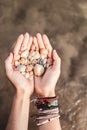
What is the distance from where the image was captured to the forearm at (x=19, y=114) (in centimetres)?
120

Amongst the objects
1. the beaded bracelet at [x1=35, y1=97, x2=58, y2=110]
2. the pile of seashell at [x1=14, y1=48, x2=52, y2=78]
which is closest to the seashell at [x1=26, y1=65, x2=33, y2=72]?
the pile of seashell at [x1=14, y1=48, x2=52, y2=78]

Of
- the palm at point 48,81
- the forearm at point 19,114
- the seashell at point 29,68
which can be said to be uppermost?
the seashell at point 29,68

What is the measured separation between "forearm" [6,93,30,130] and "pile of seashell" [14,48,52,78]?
8 centimetres

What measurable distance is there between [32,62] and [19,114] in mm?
209

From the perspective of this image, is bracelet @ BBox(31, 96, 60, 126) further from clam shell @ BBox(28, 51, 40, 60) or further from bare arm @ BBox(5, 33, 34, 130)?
clam shell @ BBox(28, 51, 40, 60)

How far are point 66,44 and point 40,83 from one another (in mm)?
332

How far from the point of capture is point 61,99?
143 cm

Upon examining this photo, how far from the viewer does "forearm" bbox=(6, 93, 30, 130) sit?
1.20m

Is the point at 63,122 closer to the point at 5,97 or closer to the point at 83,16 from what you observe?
the point at 5,97

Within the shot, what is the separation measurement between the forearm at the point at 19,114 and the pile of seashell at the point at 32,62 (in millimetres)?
85

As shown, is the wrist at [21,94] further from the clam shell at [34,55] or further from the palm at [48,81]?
the clam shell at [34,55]

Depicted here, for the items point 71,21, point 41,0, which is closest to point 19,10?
point 41,0

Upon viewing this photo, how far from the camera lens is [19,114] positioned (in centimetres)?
122

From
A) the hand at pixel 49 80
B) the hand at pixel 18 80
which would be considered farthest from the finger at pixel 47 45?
the hand at pixel 18 80
